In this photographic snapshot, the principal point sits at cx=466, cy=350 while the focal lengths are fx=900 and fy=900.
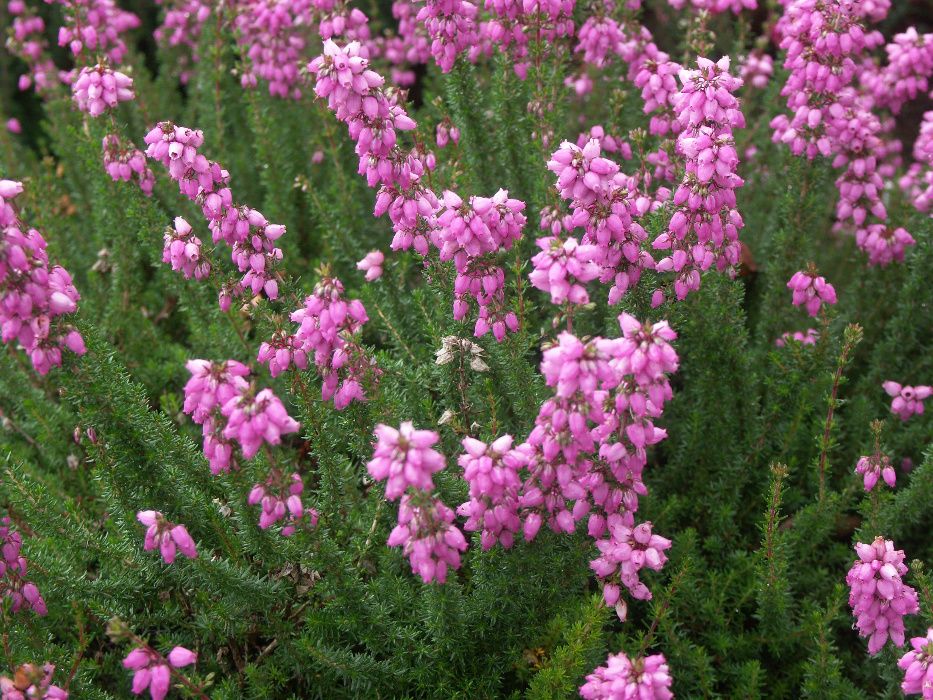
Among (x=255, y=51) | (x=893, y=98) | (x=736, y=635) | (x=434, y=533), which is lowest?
(x=736, y=635)

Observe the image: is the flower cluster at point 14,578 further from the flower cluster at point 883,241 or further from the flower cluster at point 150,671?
the flower cluster at point 883,241

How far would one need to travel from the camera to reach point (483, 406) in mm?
3758

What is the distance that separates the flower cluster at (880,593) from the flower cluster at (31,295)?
2707 mm

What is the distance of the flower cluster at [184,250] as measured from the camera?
3.45 meters

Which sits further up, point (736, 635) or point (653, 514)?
point (653, 514)

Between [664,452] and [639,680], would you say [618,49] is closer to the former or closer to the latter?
[664,452]

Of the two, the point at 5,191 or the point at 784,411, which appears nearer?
the point at 5,191

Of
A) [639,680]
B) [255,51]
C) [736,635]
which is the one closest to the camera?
[639,680]

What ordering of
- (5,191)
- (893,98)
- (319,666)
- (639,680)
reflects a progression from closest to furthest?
(639,680)
(5,191)
(319,666)
(893,98)

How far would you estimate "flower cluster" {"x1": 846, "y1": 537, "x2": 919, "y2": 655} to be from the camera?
3.01m

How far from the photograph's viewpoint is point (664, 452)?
455 cm

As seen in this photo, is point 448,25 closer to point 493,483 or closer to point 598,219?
point 598,219

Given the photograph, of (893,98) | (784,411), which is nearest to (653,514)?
(784,411)

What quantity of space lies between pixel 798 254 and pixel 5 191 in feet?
12.6
